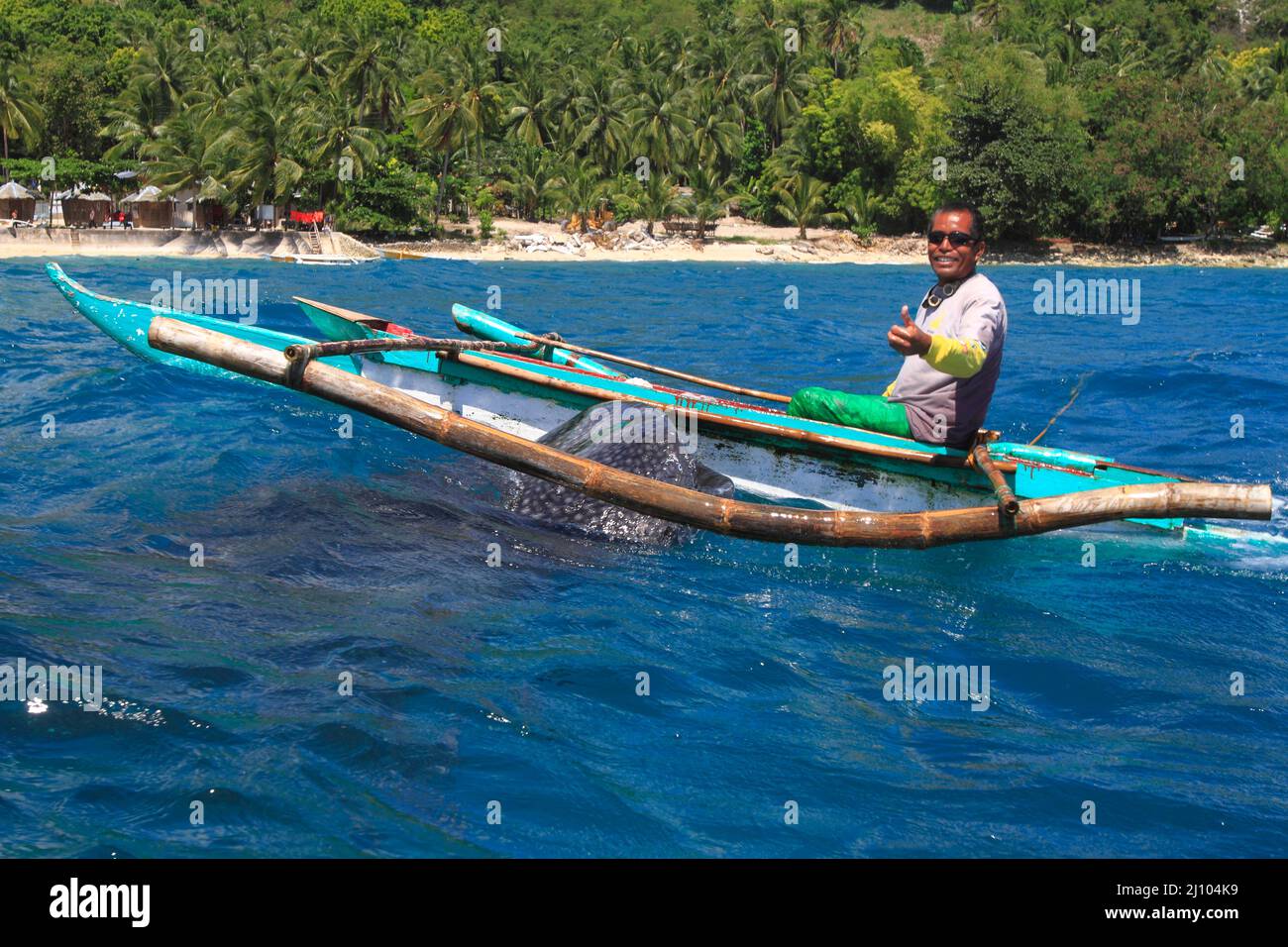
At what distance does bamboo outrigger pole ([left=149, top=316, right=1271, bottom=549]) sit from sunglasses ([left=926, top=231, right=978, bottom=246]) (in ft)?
7.48

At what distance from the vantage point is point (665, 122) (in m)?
66.8

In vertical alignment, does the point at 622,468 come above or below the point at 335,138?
below

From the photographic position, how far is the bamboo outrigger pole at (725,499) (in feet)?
20.3

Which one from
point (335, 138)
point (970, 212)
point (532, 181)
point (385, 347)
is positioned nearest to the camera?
point (970, 212)

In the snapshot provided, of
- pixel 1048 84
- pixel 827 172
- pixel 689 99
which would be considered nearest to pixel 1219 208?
pixel 1048 84

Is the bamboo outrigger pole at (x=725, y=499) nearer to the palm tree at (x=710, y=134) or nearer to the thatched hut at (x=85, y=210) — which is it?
the thatched hut at (x=85, y=210)

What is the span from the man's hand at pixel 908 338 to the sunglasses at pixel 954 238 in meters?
1.61

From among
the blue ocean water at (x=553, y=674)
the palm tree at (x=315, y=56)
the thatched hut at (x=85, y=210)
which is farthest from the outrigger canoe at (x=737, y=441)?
the palm tree at (x=315, y=56)

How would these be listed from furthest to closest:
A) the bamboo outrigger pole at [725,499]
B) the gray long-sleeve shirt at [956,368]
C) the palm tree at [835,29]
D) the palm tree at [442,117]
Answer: the palm tree at [835,29], the palm tree at [442,117], the gray long-sleeve shirt at [956,368], the bamboo outrigger pole at [725,499]

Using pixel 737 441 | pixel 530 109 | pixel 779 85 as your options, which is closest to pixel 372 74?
pixel 530 109

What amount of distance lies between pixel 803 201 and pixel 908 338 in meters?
62.0

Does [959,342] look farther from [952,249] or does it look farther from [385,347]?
[385,347]

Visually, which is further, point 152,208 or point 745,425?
point 152,208

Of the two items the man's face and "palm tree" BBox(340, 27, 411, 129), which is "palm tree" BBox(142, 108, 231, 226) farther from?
the man's face
